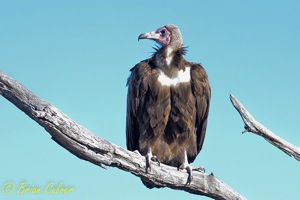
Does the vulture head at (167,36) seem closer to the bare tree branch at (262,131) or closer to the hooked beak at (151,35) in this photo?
the hooked beak at (151,35)

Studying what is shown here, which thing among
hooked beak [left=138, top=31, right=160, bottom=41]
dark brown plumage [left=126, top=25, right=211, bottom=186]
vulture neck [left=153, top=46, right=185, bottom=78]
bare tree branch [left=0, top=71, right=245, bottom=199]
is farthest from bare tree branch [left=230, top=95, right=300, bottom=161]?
hooked beak [left=138, top=31, right=160, bottom=41]

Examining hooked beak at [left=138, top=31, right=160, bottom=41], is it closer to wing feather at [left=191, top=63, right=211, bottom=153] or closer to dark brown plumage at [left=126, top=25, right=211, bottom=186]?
dark brown plumage at [left=126, top=25, right=211, bottom=186]

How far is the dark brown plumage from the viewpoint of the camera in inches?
314

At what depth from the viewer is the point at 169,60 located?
27.0ft

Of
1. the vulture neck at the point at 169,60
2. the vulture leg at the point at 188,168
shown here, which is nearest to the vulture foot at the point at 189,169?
the vulture leg at the point at 188,168

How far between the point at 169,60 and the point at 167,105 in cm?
66

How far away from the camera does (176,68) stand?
8.12 m

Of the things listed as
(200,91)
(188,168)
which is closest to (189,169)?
(188,168)

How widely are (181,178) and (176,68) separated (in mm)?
1765

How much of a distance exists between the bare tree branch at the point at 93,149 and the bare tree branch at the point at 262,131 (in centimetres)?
76

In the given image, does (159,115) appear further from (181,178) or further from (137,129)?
(181,178)

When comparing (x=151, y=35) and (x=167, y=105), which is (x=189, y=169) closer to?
(x=167, y=105)

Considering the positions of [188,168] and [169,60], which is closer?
[188,168]

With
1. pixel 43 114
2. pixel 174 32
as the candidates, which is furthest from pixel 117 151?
pixel 174 32
